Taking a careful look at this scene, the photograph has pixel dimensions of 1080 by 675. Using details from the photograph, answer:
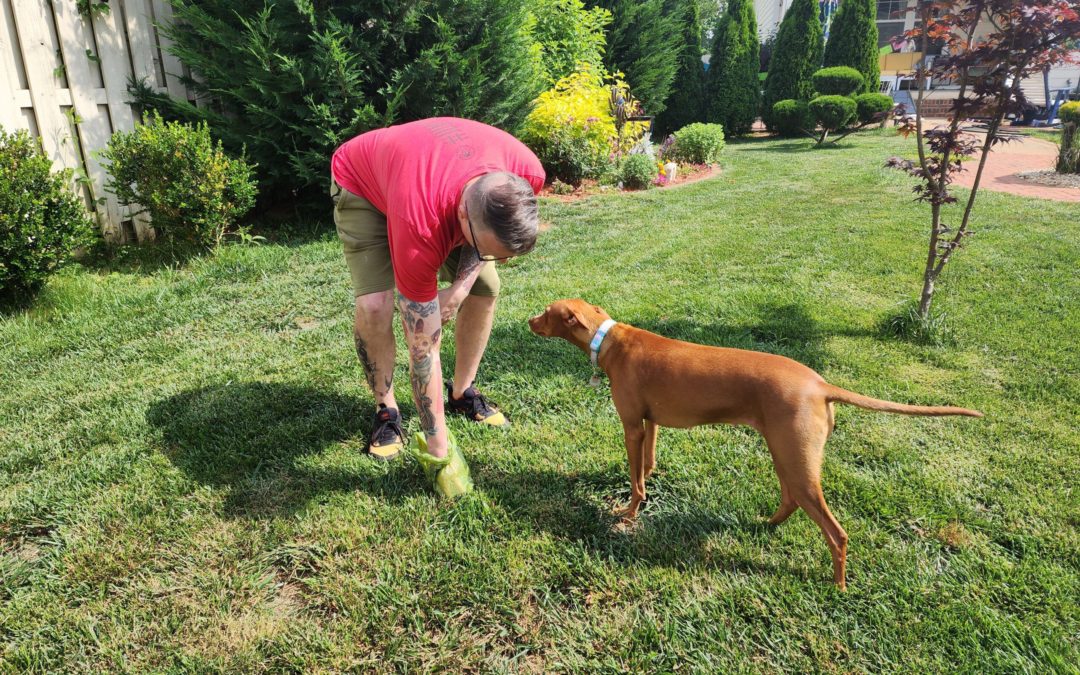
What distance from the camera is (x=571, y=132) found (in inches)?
381

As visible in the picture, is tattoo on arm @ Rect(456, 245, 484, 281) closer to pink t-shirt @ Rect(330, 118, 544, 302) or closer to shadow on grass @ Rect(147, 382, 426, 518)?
pink t-shirt @ Rect(330, 118, 544, 302)

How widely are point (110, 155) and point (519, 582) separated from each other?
5626 mm

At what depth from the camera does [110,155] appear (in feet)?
18.2

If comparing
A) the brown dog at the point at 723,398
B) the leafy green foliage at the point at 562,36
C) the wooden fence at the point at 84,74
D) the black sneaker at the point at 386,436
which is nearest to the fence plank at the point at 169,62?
the wooden fence at the point at 84,74

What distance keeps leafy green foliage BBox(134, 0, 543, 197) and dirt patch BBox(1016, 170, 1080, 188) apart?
9.14m

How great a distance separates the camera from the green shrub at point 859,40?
18.8 meters

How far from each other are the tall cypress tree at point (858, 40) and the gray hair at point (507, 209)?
810 inches

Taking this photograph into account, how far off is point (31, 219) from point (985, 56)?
6.85 metres

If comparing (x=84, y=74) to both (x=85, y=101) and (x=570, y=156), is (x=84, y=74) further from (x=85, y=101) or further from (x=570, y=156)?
(x=570, y=156)

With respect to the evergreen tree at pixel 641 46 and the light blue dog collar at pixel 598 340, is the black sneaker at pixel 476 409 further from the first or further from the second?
the evergreen tree at pixel 641 46

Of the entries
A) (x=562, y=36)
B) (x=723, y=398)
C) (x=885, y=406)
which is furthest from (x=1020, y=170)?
(x=723, y=398)

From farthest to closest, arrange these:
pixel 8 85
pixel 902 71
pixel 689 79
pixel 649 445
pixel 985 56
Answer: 1. pixel 902 71
2. pixel 689 79
3. pixel 8 85
4. pixel 985 56
5. pixel 649 445

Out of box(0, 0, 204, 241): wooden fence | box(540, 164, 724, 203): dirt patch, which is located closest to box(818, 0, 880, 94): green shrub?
box(540, 164, 724, 203): dirt patch

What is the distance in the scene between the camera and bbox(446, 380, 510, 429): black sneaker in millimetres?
3418
